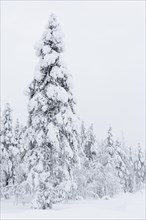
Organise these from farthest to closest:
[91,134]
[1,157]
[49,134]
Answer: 1. [91,134]
2. [1,157]
3. [49,134]

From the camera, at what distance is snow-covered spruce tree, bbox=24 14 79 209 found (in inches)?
832

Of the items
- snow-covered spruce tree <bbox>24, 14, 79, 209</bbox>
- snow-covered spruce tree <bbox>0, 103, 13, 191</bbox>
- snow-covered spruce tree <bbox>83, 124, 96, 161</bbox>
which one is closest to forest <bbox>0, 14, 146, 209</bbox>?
snow-covered spruce tree <bbox>24, 14, 79, 209</bbox>

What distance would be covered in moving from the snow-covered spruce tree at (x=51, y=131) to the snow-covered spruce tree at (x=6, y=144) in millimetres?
21138

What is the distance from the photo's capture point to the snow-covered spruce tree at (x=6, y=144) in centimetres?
4325

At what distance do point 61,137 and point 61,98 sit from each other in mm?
2402

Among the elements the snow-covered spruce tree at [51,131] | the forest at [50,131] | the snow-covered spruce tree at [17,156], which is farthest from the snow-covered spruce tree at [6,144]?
the snow-covered spruce tree at [51,131]

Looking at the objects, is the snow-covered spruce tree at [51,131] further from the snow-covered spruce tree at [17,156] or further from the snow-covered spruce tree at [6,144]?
the snow-covered spruce tree at [6,144]

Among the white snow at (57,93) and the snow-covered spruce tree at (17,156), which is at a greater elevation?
the white snow at (57,93)

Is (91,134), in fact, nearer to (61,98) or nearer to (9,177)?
(9,177)

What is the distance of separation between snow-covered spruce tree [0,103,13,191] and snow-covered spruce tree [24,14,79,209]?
21.1 metres

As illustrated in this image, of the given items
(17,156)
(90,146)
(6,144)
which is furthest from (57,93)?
(90,146)

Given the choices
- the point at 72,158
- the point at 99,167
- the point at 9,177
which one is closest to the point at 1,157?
the point at 9,177

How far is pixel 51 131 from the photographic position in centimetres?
2078

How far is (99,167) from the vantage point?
46.0 m
